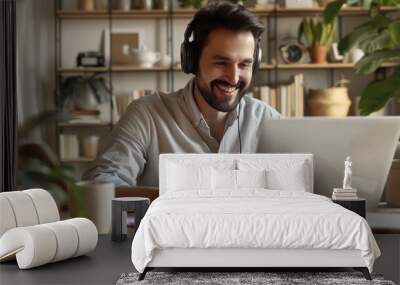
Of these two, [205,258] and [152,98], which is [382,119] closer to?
[205,258]

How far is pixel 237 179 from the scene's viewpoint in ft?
12.5

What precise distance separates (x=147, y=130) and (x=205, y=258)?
6.22 ft

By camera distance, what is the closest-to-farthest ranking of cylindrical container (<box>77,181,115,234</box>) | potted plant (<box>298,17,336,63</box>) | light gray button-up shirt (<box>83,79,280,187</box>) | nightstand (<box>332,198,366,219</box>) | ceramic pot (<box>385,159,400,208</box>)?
1. nightstand (<box>332,198,366,219</box>)
2. ceramic pot (<box>385,159,400,208</box>)
3. cylindrical container (<box>77,181,115,234</box>)
4. light gray button-up shirt (<box>83,79,280,187</box>)
5. potted plant (<box>298,17,336,63</box>)

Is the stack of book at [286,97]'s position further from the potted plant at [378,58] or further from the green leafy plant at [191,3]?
the potted plant at [378,58]

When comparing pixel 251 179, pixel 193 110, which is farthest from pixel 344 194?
pixel 193 110

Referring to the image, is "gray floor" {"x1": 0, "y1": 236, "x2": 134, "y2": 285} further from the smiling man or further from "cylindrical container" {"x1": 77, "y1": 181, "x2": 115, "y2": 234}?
the smiling man

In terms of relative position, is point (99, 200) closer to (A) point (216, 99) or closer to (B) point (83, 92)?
(A) point (216, 99)

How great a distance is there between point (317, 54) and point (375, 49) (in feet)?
4.63

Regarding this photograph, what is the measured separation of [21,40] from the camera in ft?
19.8

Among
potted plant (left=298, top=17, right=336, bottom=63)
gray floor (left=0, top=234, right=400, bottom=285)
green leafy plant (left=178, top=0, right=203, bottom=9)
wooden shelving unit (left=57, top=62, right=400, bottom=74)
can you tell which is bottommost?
gray floor (left=0, top=234, right=400, bottom=285)

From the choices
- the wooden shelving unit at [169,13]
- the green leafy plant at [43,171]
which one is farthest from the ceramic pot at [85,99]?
the green leafy plant at [43,171]

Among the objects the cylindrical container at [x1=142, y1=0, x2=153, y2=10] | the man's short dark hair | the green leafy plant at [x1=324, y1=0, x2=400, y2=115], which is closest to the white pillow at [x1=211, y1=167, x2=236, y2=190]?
the green leafy plant at [x1=324, y1=0, x2=400, y2=115]

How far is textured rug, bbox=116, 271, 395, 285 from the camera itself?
2.84 meters

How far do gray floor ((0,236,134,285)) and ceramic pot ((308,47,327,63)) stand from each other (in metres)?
3.32
